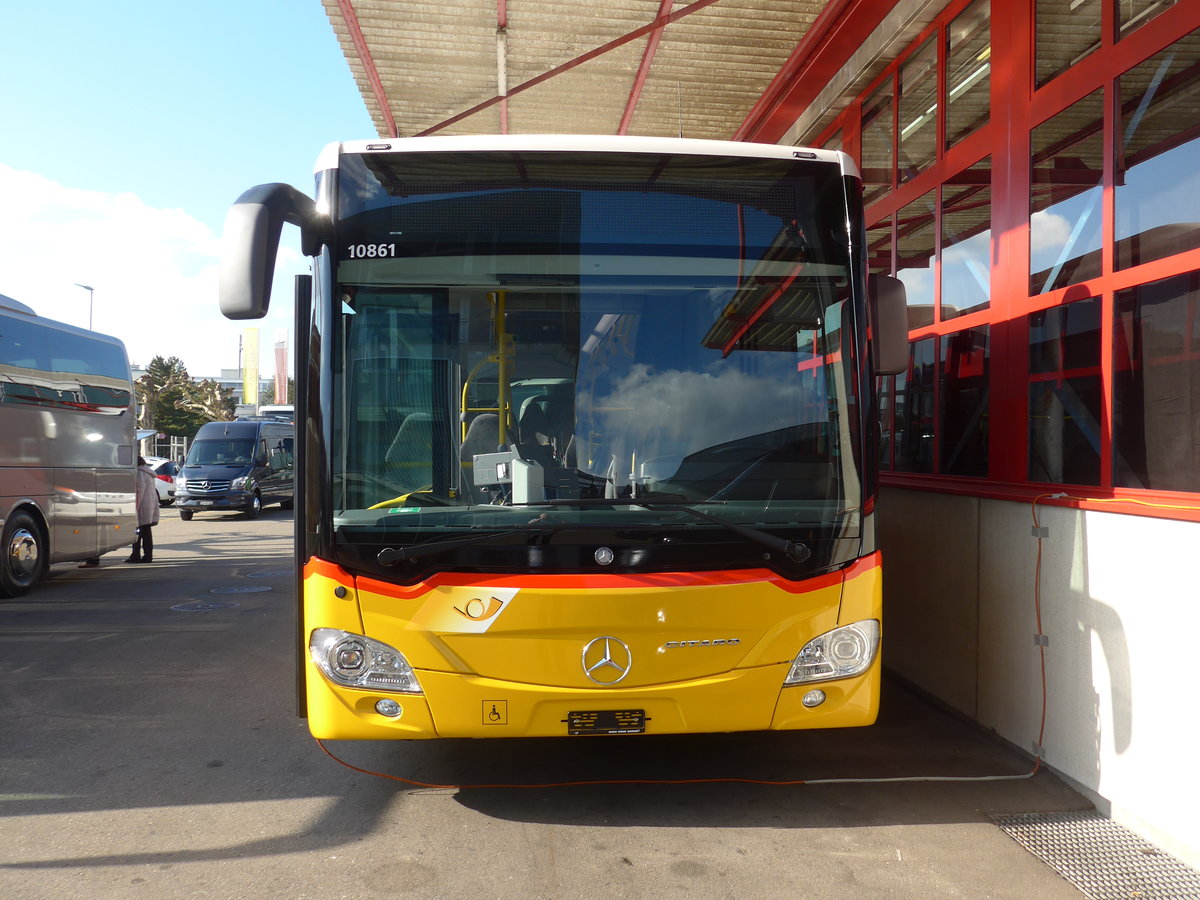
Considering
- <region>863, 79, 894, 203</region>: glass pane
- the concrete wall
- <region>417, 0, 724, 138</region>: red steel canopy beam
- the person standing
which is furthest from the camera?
the person standing

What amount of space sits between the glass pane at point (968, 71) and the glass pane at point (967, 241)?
0.30m

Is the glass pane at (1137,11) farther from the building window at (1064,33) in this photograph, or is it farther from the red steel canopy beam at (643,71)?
the red steel canopy beam at (643,71)

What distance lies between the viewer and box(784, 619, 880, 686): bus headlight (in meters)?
3.93

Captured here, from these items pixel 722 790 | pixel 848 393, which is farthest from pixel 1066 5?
pixel 722 790

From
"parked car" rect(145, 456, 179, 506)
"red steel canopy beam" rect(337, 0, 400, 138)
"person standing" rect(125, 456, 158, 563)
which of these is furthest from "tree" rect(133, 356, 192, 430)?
"red steel canopy beam" rect(337, 0, 400, 138)

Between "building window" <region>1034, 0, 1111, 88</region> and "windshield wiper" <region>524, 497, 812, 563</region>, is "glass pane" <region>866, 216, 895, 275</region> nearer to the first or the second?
"building window" <region>1034, 0, 1111, 88</region>

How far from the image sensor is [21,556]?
10.5 meters

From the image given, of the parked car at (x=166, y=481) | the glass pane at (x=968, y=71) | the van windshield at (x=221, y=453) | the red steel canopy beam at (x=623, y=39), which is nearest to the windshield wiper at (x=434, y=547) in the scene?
the glass pane at (x=968, y=71)

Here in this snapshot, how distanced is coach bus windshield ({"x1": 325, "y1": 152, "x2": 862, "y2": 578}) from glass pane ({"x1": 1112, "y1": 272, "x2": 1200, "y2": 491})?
118cm

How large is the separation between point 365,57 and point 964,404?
541cm

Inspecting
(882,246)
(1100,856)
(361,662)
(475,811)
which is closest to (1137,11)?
(882,246)

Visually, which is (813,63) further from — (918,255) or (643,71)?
(918,255)

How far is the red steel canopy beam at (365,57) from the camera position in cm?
696

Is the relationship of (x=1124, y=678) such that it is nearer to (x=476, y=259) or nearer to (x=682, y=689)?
(x=682, y=689)
